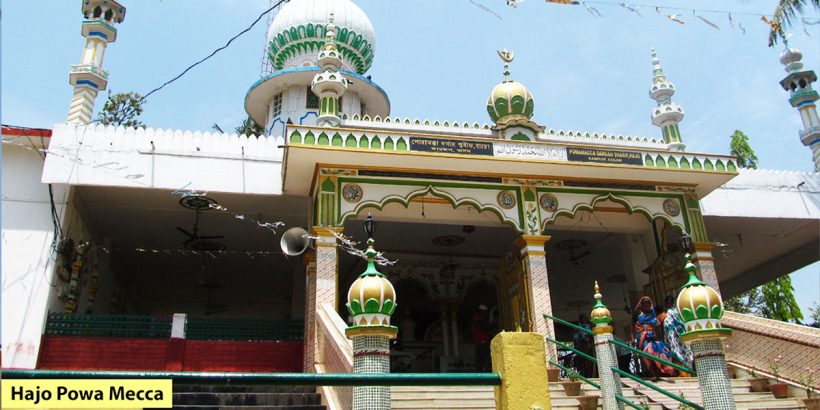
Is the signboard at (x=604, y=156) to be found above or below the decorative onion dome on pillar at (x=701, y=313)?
above

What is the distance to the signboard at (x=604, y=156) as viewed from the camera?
10.2m

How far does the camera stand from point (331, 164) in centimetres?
977

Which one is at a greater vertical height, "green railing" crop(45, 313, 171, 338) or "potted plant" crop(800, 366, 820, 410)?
"green railing" crop(45, 313, 171, 338)

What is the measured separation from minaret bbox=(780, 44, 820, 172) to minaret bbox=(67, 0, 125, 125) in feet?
46.4

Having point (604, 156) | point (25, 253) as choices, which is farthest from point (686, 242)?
point (25, 253)

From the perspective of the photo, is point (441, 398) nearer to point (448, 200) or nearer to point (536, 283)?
point (536, 283)

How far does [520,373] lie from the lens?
305 cm

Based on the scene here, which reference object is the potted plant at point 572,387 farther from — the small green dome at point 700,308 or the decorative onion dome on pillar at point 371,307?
the decorative onion dome on pillar at point 371,307

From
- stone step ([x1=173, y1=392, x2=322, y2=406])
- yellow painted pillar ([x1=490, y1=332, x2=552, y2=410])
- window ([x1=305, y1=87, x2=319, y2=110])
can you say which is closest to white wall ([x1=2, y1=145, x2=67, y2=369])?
stone step ([x1=173, y1=392, x2=322, y2=406])

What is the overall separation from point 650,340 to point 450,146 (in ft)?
13.3

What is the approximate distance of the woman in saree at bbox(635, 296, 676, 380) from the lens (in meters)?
8.89

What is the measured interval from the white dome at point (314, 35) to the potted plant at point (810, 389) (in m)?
12.6

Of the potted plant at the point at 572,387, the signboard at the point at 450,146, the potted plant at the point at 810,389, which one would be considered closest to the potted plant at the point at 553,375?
the potted plant at the point at 572,387

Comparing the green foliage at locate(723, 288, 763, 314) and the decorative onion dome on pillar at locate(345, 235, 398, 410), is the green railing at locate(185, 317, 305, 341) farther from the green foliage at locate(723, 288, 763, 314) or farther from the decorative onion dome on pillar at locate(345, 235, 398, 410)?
the green foliage at locate(723, 288, 763, 314)
